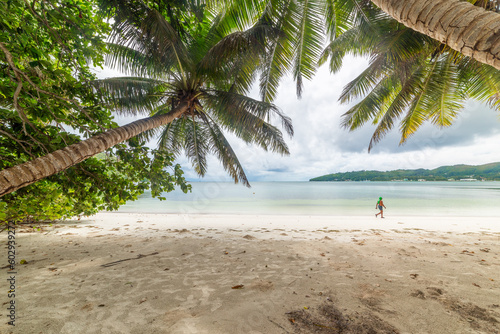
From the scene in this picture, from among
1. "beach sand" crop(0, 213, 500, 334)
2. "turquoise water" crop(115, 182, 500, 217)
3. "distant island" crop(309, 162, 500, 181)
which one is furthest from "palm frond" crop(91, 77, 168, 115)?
"distant island" crop(309, 162, 500, 181)

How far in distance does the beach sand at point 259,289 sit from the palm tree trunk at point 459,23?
2.11m

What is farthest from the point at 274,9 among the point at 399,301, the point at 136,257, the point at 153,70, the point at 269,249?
the point at 136,257

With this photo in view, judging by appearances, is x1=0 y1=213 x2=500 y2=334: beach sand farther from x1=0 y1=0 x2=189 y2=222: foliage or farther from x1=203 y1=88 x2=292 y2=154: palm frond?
x1=203 y1=88 x2=292 y2=154: palm frond

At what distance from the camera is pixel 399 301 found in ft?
6.66

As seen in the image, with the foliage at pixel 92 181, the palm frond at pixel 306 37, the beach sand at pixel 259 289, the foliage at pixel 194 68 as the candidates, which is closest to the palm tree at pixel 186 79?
the foliage at pixel 194 68

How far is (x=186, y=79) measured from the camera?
17.1ft

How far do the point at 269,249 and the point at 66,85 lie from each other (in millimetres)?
4027

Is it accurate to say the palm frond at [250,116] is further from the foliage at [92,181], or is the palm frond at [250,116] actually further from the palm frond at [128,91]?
the foliage at [92,181]

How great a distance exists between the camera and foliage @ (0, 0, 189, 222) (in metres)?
2.04

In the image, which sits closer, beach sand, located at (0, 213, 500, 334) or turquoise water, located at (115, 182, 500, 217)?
beach sand, located at (0, 213, 500, 334)

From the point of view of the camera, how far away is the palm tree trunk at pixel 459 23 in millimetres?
1245

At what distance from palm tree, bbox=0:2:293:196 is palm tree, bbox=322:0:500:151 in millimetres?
2200

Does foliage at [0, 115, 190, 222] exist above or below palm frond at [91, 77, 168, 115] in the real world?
below

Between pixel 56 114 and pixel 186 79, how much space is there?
324cm
